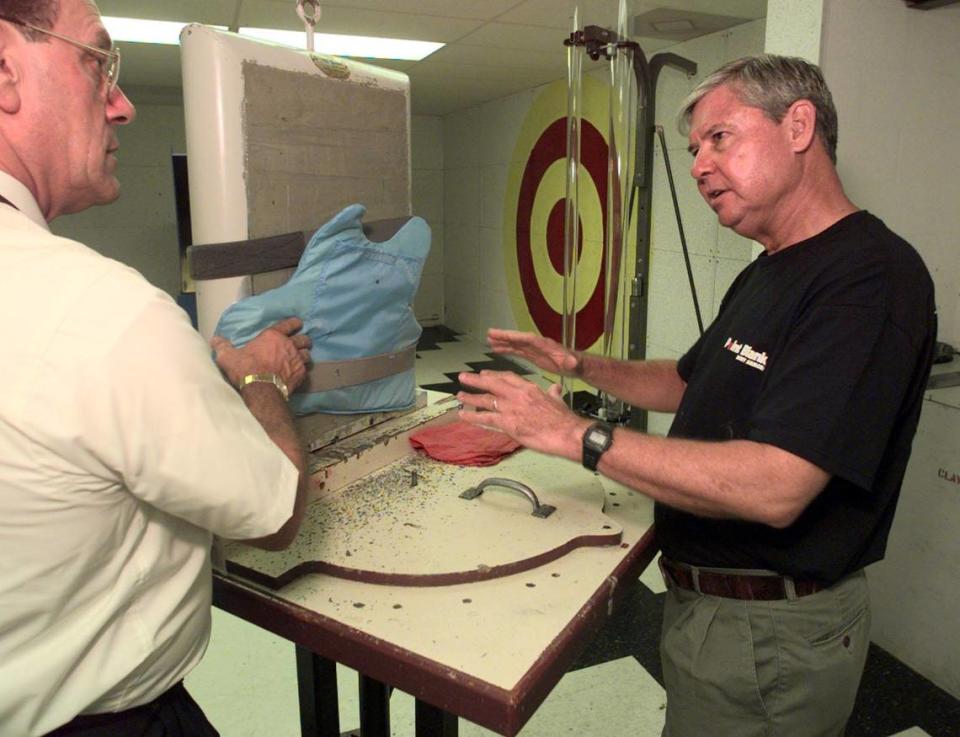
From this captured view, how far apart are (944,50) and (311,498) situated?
1.68 m

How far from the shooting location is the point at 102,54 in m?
0.73

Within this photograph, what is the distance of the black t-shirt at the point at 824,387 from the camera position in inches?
32.3

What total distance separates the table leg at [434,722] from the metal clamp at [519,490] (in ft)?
0.94

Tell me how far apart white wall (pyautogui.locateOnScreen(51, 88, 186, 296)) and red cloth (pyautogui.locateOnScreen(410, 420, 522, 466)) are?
4.77 meters

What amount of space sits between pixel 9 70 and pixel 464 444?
0.80m

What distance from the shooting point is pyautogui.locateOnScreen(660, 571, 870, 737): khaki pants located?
97 cm

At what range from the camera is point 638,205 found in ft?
8.18

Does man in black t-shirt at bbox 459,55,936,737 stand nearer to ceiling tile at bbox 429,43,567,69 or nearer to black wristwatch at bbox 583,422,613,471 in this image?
black wristwatch at bbox 583,422,613,471

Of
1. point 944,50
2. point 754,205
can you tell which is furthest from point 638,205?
point 754,205

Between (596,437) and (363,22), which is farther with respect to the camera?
(363,22)

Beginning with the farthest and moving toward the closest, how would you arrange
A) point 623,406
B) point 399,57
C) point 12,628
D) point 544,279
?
point 544,279 → point 399,57 → point 623,406 → point 12,628

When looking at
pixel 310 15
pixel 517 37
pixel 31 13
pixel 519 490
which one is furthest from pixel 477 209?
pixel 31 13

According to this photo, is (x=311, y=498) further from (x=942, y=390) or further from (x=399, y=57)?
(x=399, y=57)

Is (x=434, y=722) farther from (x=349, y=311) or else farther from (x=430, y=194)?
(x=430, y=194)
